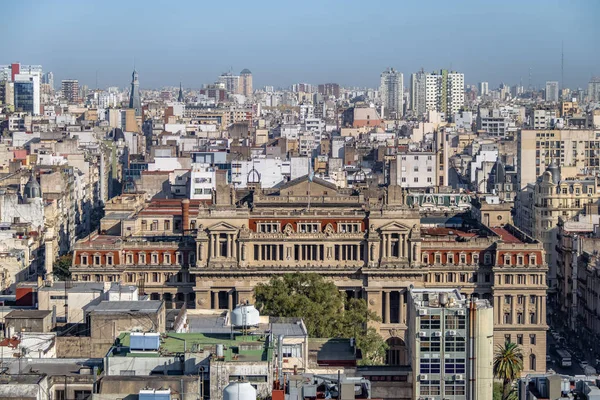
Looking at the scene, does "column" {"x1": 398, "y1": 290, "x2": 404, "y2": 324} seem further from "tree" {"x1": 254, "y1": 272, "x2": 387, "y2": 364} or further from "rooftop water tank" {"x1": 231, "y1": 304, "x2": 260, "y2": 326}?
"rooftop water tank" {"x1": 231, "y1": 304, "x2": 260, "y2": 326}

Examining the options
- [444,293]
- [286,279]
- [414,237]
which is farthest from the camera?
[414,237]

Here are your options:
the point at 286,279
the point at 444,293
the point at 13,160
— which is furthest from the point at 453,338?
the point at 13,160

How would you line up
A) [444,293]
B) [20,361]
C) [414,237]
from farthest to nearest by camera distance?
1. [414,237]
2. [444,293]
3. [20,361]

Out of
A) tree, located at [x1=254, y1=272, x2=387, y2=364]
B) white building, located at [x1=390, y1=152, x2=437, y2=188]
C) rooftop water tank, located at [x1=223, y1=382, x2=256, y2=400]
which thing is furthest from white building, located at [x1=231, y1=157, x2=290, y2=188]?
rooftop water tank, located at [x1=223, y1=382, x2=256, y2=400]

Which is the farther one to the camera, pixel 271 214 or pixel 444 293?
pixel 271 214

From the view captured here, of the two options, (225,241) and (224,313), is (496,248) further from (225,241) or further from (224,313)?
(224,313)

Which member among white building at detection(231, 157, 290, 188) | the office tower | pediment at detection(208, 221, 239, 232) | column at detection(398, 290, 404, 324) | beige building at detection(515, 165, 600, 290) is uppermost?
white building at detection(231, 157, 290, 188)

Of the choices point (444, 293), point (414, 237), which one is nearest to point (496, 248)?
point (414, 237)

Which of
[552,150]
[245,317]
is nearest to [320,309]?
[245,317]
